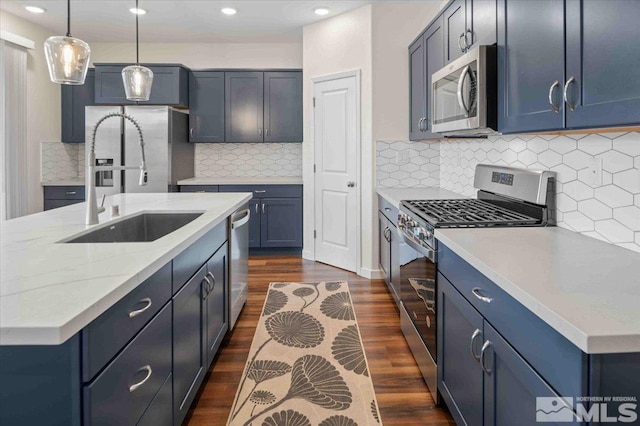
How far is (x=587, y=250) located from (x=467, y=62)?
1191mm

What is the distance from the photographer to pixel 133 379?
1.34 meters

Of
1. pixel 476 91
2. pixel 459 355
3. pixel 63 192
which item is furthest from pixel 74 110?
pixel 459 355

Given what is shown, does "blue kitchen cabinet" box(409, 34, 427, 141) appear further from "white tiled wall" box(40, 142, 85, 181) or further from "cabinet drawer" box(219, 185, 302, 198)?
"white tiled wall" box(40, 142, 85, 181)

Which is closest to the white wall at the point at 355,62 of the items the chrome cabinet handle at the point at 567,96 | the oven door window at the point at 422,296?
the oven door window at the point at 422,296

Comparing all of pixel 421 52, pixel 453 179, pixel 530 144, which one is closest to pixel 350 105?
pixel 421 52

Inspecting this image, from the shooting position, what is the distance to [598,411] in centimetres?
95

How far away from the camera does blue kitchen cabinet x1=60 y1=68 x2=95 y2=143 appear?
571 centimetres

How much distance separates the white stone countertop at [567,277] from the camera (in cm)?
94

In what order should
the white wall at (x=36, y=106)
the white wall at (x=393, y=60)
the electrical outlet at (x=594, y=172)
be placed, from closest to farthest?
the electrical outlet at (x=594, y=172) → the white wall at (x=393, y=60) → the white wall at (x=36, y=106)

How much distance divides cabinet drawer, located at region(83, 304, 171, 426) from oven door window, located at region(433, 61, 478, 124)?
1.75 meters

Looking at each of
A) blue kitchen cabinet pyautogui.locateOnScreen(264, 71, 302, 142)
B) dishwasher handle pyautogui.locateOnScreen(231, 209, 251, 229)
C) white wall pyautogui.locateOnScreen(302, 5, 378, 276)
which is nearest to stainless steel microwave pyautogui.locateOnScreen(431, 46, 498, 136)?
dishwasher handle pyautogui.locateOnScreen(231, 209, 251, 229)

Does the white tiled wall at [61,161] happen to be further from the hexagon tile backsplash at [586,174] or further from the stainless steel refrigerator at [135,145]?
the hexagon tile backsplash at [586,174]

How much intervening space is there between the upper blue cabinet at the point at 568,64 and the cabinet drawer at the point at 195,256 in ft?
4.94

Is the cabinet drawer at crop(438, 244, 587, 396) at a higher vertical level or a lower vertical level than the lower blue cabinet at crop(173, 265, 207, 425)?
higher
